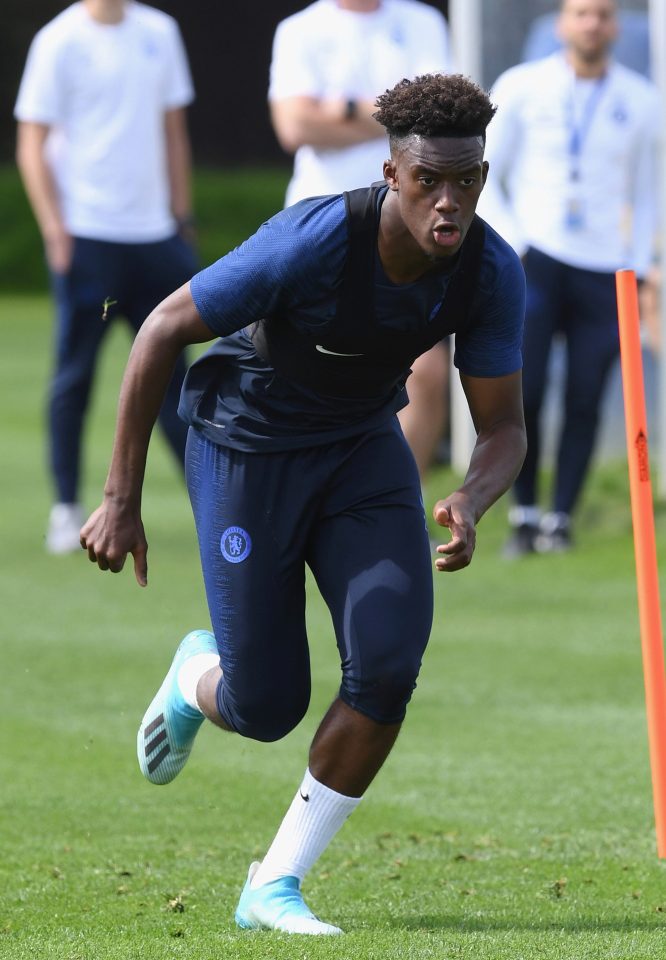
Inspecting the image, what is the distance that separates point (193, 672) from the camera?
214 inches

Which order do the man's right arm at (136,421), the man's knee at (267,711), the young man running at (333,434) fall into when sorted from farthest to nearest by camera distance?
the man's knee at (267,711)
the man's right arm at (136,421)
the young man running at (333,434)

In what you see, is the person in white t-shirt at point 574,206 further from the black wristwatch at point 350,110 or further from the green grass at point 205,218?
the green grass at point 205,218

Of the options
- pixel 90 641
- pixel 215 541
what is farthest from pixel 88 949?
pixel 90 641

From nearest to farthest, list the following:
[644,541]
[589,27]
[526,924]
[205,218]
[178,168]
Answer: [526,924] < [644,541] < [589,27] < [178,168] < [205,218]

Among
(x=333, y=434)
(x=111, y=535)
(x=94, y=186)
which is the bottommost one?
(x=94, y=186)

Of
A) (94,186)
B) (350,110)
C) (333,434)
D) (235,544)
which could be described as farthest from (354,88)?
(235,544)

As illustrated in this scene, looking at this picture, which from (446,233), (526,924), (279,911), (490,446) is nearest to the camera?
(446,233)

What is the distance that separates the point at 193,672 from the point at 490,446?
119 cm

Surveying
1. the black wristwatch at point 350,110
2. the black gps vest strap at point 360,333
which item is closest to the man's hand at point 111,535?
the black gps vest strap at point 360,333

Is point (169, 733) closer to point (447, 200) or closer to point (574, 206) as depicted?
point (447, 200)

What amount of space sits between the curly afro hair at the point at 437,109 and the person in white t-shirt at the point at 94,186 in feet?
19.2

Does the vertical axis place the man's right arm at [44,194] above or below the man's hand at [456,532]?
below

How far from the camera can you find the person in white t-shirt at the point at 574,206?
402 inches

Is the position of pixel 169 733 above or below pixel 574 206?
above
